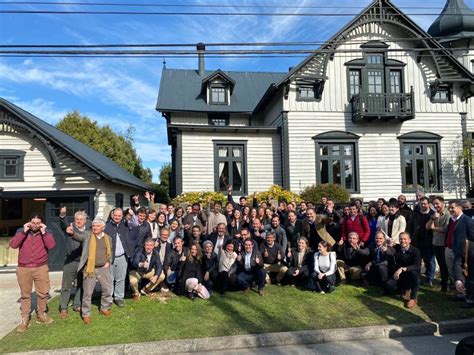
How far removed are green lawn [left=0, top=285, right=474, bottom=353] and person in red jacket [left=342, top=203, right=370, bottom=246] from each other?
1256 mm

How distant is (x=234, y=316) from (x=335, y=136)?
12.7 m

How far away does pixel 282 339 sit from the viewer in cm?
626

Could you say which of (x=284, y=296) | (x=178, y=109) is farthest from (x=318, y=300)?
(x=178, y=109)

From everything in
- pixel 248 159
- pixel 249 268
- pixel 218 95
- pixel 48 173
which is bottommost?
pixel 249 268

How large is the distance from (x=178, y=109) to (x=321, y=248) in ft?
51.6

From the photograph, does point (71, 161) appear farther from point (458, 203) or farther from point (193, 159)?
point (458, 203)

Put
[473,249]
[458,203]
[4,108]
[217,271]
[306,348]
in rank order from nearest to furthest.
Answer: [306,348]
[473,249]
[458,203]
[217,271]
[4,108]

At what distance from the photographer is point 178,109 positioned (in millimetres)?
22453

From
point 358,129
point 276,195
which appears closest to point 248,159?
point 276,195

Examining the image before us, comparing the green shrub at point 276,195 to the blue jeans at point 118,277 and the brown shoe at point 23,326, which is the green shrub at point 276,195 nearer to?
the blue jeans at point 118,277

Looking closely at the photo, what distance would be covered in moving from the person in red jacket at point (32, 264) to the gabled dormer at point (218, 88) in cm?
1738

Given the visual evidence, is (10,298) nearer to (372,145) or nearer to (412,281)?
(412,281)

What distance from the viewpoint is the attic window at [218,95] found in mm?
23578

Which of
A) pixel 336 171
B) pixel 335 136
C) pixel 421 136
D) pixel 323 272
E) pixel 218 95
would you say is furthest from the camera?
pixel 218 95
